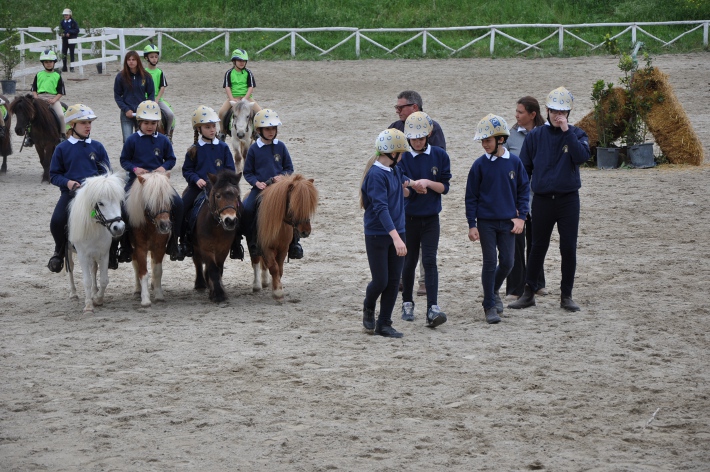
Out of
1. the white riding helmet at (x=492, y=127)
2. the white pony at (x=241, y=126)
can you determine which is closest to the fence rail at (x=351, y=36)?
the white pony at (x=241, y=126)

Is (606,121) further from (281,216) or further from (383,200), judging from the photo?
(383,200)

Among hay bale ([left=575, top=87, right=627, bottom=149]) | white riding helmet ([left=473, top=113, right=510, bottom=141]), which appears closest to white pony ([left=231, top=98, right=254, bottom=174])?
hay bale ([left=575, top=87, right=627, bottom=149])

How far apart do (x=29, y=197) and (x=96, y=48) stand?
64.9 ft

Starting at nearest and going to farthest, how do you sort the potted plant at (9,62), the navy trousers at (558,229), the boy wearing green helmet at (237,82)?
the navy trousers at (558,229)
the boy wearing green helmet at (237,82)
the potted plant at (9,62)

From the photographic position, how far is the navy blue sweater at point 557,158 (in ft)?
28.1

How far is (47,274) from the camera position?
10.8 metres

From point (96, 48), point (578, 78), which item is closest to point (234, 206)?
point (578, 78)

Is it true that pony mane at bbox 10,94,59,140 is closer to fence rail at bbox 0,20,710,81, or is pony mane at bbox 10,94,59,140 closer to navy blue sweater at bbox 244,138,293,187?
navy blue sweater at bbox 244,138,293,187

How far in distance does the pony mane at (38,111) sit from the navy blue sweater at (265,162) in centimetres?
727

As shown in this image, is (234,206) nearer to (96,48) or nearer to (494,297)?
(494,297)

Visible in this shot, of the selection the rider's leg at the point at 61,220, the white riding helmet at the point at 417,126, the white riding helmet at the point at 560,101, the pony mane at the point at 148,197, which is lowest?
the rider's leg at the point at 61,220

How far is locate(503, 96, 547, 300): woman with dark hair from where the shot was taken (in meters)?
9.14

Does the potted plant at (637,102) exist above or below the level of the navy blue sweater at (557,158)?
above

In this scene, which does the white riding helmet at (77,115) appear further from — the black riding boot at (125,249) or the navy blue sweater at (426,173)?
the navy blue sweater at (426,173)
